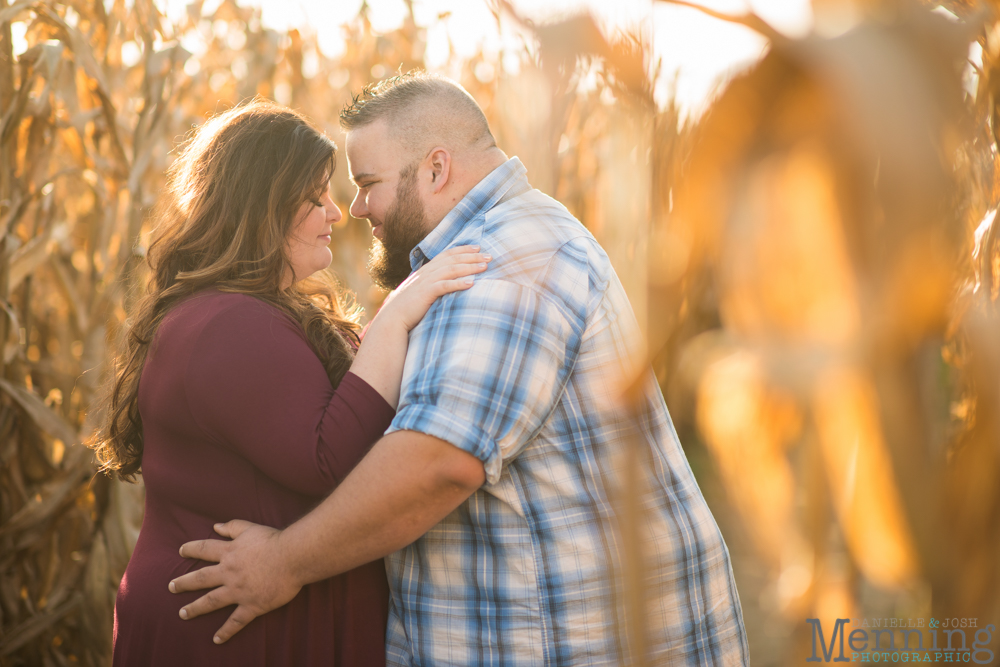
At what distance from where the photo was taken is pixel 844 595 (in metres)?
0.23

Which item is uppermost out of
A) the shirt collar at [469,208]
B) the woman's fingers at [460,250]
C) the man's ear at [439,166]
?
the man's ear at [439,166]

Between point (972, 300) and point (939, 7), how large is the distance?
0.11m

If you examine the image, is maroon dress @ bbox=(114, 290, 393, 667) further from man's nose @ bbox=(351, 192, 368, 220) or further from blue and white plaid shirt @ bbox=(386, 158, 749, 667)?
man's nose @ bbox=(351, 192, 368, 220)

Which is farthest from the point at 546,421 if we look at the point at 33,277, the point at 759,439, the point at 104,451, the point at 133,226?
the point at 33,277

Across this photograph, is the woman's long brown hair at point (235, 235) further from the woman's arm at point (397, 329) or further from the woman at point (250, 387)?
the woman's arm at point (397, 329)

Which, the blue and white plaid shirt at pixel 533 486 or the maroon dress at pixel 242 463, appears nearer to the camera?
the blue and white plaid shirt at pixel 533 486

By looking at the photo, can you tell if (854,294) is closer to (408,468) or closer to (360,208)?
(408,468)

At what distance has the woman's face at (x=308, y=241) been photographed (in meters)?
1.43

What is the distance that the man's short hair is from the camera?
1.41 metres

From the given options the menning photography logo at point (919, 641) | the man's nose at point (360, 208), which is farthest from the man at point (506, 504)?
the menning photography logo at point (919, 641)

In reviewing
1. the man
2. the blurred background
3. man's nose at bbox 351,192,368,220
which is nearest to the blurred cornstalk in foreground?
the blurred background

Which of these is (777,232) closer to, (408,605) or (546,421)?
(546,421)

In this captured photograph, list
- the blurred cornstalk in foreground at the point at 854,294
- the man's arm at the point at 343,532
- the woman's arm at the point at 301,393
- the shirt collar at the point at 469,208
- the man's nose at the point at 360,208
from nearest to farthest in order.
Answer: the blurred cornstalk in foreground at the point at 854,294
the man's arm at the point at 343,532
the woman's arm at the point at 301,393
the shirt collar at the point at 469,208
the man's nose at the point at 360,208

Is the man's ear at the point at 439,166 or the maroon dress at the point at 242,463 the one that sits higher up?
the man's ear at the point at 439,166
